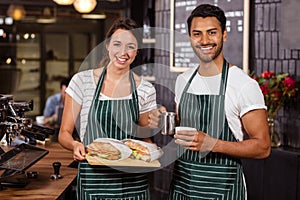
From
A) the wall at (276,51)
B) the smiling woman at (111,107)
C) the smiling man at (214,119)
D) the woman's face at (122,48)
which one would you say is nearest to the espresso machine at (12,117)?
the smiling woman at (111,107)

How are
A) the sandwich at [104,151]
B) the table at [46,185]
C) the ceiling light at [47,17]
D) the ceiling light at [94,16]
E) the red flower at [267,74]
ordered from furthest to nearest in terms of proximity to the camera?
the ceiling light at [47,17], the ceiling light at [94,16], the red flower at [267,74], the sandwich at [104,151], the table at [46,185]

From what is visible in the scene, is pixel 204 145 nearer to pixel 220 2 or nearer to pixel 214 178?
pixel 214 178

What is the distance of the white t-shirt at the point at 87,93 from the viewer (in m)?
2.79

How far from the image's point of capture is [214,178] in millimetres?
2770

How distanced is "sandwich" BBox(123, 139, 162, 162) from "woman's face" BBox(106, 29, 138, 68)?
1.20 feet

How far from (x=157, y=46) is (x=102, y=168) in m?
3.69

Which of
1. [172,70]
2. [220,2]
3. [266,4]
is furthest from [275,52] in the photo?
[172,70]

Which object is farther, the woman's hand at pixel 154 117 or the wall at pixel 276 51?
the wall at pixel 276 51

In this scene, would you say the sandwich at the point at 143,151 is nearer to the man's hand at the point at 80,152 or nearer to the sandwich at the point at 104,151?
the sandwich at the point at 104,151

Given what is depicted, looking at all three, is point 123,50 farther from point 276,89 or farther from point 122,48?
point 276,89

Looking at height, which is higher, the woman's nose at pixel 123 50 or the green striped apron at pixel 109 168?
the woman's nose at pixel 123 50

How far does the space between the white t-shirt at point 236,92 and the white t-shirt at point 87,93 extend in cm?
20

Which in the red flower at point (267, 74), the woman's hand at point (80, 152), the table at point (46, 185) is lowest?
the table at point (46, 185)

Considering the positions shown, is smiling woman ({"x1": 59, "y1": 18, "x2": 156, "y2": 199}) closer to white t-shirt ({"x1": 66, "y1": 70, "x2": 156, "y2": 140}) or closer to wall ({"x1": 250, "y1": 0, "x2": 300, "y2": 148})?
white t-shirt ({"x1": 66, "y1": 70, "x2": 156, "y2": 140})
